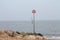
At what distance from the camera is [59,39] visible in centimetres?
1013

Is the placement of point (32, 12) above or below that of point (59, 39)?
above

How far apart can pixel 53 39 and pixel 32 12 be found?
1772mm

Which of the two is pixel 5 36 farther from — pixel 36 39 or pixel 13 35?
pixel 36 39

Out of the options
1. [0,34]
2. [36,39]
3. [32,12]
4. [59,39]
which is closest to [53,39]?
[59,39]

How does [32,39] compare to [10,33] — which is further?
[10,33]

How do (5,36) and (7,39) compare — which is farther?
(5,36)

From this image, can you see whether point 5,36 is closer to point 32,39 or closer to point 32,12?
point 32,39

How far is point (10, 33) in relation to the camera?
33.6 feet

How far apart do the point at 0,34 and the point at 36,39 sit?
1722mm

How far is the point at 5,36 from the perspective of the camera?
31.7 ft

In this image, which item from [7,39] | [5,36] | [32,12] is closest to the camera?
[7,39]

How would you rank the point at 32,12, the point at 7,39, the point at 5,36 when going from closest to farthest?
1. the point at 7,39
2. the point at 5,36
3. the point at 32,12

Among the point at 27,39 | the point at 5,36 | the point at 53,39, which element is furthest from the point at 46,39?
the point at 5,36

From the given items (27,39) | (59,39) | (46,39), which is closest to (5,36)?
(27,39)
